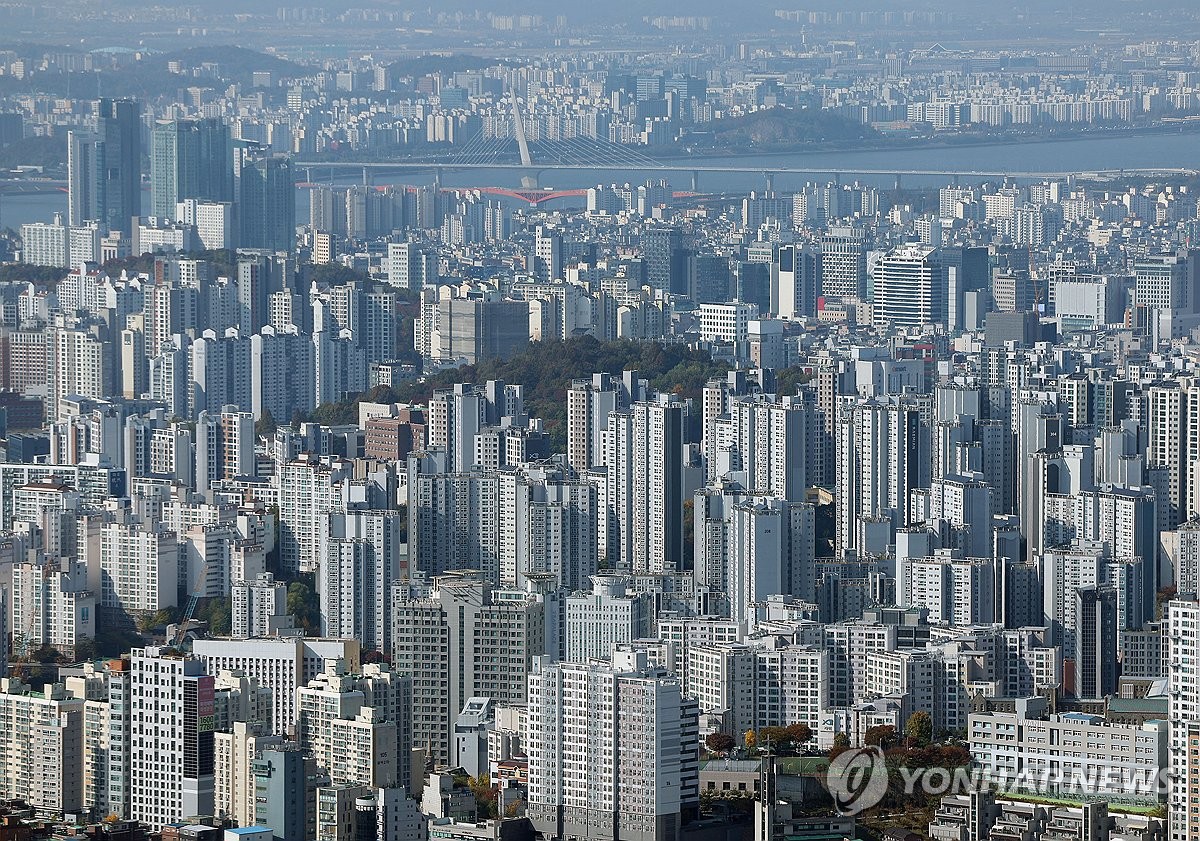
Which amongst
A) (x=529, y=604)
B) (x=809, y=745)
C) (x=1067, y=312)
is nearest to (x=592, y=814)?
(x=809, y=745)

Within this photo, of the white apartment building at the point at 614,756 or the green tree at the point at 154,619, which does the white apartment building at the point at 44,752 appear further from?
the green tree at the point at 154,619

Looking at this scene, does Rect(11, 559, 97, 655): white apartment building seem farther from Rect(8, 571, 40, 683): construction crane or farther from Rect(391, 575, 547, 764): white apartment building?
Rect(391, 575, 547, 764): white apartment building

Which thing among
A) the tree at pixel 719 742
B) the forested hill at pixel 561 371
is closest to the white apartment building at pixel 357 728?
the tree at pixel 719 742

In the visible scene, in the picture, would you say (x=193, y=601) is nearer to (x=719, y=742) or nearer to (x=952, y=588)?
(x=952, y=588)

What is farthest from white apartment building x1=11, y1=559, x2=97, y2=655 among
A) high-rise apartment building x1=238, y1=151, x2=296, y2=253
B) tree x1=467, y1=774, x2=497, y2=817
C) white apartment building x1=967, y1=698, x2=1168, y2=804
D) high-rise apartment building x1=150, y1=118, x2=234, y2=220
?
high-rise apartment building x1=150, y1=118, x2=234, y2=220

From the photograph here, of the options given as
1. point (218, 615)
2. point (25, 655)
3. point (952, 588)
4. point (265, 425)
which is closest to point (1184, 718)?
point (952, 588)
